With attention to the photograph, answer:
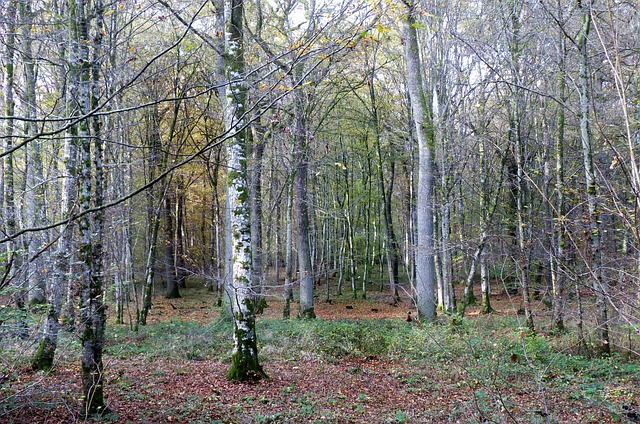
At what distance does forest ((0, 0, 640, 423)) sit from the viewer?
310 centimetres

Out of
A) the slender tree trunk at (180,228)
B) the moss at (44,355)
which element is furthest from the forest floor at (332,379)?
the slender tree trunk at (180,228)

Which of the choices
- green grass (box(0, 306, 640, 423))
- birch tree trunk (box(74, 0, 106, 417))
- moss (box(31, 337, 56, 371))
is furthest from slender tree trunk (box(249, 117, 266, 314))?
birch tree trunk (box(74, 0, 106, 417))

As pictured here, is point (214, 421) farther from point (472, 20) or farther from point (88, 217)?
point (472, 20)

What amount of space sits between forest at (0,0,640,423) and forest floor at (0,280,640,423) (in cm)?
6

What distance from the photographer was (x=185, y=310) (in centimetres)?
1802

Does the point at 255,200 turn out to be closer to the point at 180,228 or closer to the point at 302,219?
the point at 302,219

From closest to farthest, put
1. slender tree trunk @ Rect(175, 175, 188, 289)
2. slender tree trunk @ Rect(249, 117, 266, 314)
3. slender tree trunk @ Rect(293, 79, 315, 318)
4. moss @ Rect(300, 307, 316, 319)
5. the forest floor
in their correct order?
the forest floor
slender tree trunk @ Rect(293, 79, 315, 318)
moss @ Rect(300, 307, 316, 319)
slender tree trunk @ Rect(249, 117, 266, 314)
slender tree trunk @ Rect(175, 175, 188, 289)

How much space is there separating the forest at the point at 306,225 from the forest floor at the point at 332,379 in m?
0.06

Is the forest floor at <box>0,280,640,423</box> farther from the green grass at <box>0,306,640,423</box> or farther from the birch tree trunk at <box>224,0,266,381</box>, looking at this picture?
the birch tree trunk at <box>224,0,266,381</box>

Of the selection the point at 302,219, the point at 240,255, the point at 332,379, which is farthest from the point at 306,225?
the point at 240,255

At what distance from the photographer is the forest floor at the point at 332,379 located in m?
4.91

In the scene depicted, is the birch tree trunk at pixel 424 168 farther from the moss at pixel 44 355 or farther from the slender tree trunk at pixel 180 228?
the slender tree trunk at pixel 180 228

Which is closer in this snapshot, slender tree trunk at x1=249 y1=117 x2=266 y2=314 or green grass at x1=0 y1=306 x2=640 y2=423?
green grass at x1=0 y1=306 x2=640 y2=423

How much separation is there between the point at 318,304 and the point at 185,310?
6.24 m
